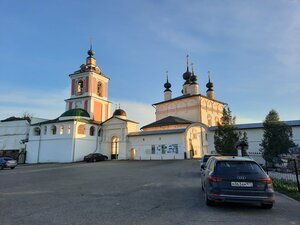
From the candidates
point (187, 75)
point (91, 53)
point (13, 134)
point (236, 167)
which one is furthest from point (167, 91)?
point (236, 167)

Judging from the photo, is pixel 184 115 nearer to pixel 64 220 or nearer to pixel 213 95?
pixel 213 95

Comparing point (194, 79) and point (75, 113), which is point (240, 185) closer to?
point (75, 113)

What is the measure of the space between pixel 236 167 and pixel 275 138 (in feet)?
58.3

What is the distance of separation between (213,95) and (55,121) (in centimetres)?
3676

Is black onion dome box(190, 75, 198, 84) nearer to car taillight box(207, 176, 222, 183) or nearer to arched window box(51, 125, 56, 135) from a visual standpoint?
arched window box(51, 125, 56, 135)

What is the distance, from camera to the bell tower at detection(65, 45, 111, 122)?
47.1m

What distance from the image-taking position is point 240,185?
21.6ft

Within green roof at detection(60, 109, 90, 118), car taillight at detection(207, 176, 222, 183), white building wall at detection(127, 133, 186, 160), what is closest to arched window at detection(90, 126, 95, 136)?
green roof at detection(60, 109, 90, 118)

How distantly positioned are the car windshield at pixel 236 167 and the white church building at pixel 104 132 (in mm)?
27675

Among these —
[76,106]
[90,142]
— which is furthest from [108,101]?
[90,142]

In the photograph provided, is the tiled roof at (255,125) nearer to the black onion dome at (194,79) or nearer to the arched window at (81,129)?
the arched window at (81,129)

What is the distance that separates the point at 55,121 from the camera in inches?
1699

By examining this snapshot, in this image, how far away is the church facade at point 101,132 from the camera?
129ft

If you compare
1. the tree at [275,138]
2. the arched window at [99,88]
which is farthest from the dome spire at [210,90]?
the tree at [275,138]
